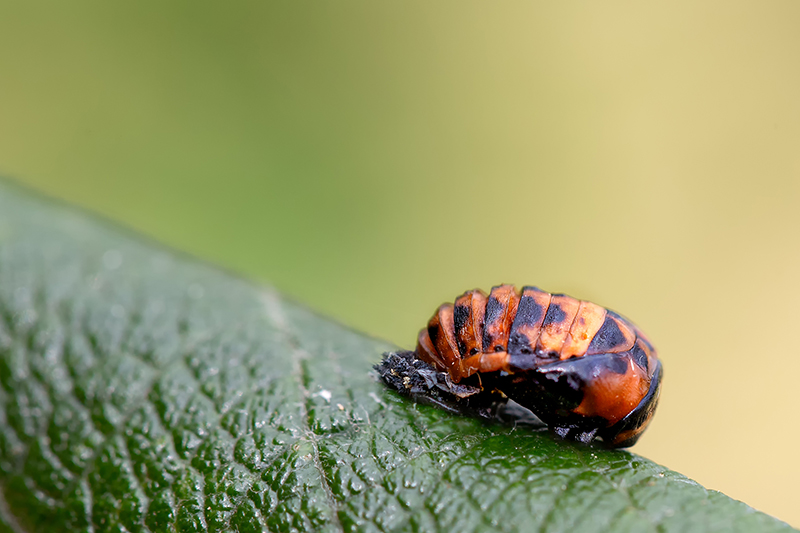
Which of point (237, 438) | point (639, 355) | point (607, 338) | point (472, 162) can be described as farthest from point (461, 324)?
point (472, 162)

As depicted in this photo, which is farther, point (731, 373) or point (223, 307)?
point (731, 373)

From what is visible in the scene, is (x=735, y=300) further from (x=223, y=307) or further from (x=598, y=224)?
(x=223, y=307)

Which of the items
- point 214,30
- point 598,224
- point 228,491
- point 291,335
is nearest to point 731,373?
point 598,224

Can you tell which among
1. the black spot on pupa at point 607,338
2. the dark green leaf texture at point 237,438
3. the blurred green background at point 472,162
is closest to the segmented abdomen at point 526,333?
the black spot on pupa at point 607,338

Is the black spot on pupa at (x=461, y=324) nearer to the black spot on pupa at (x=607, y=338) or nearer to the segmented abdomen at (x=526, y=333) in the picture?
the segmented abdomen at (x=526, y=333)

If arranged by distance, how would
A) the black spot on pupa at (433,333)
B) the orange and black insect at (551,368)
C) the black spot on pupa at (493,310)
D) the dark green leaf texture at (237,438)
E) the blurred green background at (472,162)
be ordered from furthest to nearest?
1. the blurred green background at (472,162)
2. the black spot on pupa at (433,333)
3. the black spot on pupa at (493,310)
4. the orange and black insect at (551,368)
5. the dark green leaf texture at (237,438)

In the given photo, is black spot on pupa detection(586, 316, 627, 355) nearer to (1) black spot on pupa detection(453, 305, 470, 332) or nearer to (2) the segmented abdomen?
(2) the segmented abdomen
